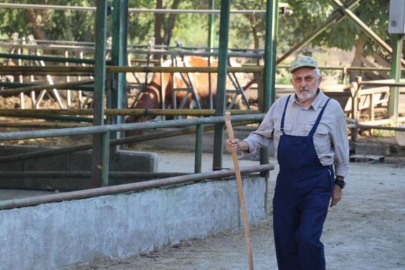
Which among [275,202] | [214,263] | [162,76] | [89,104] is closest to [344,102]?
[162,76]

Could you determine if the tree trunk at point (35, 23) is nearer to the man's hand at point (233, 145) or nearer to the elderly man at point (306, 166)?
the man's hand at point (233, 145)

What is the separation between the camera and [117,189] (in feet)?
23.4

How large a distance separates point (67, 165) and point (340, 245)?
3299 mm

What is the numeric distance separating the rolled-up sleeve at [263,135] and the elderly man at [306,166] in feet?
0.53

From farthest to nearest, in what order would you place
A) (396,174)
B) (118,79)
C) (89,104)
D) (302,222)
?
(89,104) < (396,174) < (118,79) < (302,222)

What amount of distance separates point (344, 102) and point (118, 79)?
7.37 meters

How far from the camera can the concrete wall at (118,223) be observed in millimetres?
6375

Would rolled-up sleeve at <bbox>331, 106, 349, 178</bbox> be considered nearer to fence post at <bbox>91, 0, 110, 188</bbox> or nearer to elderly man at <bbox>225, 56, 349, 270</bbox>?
elderly man at <bbox>225, 56, 349, 270</bbox>

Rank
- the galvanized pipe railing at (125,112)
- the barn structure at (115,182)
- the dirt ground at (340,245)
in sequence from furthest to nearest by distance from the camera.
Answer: the galvanized pipe railing at (125,112), the dirt ground at (340,245), the barn structure at (115,182)

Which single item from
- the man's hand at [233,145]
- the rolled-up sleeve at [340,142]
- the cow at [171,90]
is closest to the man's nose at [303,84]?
the rolled-up sleeve at [340,142]

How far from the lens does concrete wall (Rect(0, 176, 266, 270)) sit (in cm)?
638

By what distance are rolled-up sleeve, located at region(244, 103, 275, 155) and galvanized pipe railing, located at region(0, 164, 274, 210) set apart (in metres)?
1.33

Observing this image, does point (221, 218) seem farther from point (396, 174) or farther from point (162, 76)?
point (162, 76)

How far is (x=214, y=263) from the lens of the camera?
7.25 m
